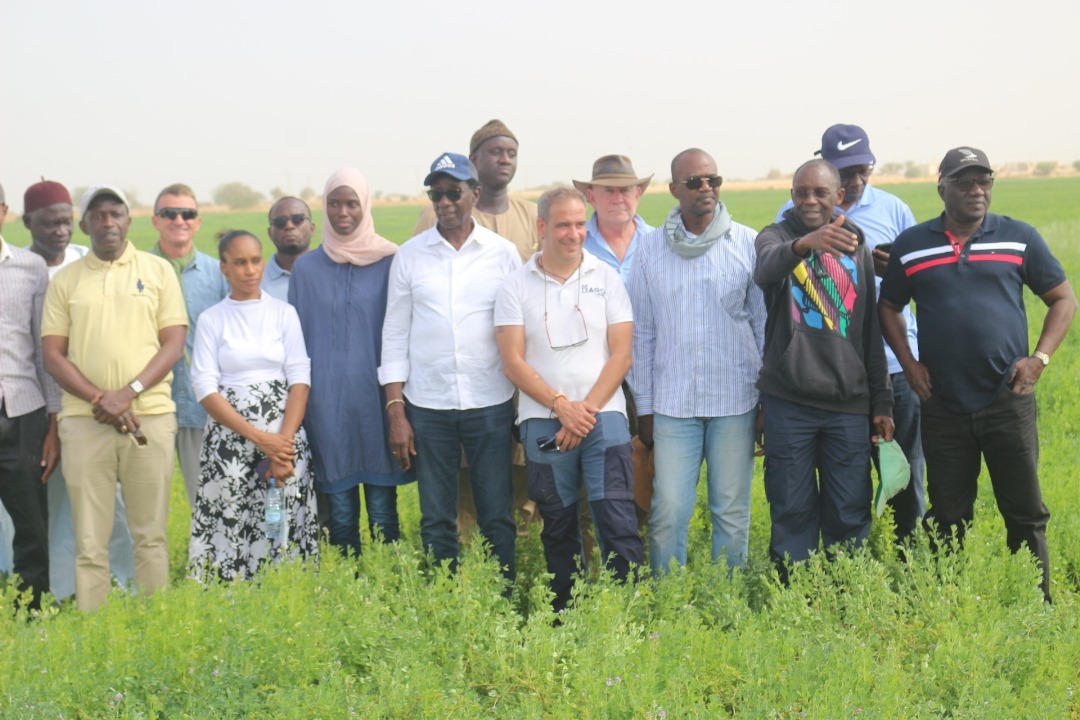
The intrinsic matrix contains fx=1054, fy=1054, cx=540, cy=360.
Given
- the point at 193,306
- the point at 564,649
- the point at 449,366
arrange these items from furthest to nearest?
the point at 193,306 → the point at 449,366 → the point at 564,649

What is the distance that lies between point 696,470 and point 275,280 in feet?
9.27

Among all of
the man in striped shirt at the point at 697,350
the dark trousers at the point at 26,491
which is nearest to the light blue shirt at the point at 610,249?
the man in striped shirt at the point at 697,350

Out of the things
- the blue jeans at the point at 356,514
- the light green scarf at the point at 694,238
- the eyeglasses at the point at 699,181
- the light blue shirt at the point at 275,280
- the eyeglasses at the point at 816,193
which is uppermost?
the eyeglasses at the point at 699,181

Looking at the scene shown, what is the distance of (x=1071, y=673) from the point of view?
4.45m

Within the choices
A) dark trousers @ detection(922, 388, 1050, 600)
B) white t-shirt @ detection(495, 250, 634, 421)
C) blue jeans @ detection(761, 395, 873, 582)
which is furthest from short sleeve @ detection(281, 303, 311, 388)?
dark trousers @ detection(922, 388, 1050, 600)

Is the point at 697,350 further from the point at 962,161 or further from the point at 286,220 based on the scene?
the point at 286,220

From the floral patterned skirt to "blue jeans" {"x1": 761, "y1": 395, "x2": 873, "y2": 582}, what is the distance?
101 inches

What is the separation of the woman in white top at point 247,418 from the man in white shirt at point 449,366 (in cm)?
55

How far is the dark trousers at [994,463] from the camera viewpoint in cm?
528

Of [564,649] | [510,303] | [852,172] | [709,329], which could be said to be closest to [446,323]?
[510,303]

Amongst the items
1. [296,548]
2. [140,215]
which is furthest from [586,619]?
[140,215]

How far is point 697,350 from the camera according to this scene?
5.43m

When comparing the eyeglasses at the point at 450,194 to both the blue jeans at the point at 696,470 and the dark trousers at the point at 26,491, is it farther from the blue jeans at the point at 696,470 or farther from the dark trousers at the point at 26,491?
the dark trousers at the point at 26,491

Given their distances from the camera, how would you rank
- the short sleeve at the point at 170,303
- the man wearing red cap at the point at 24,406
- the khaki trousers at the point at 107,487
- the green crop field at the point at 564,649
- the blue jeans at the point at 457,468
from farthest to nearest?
the man wearing red cap at the point at 24,406
the short sleeve at the point at 170,303
the khaki trousers at the point at 107,487
the blue jeans at the point at 457,468
the green crop field at the point at 564,649
